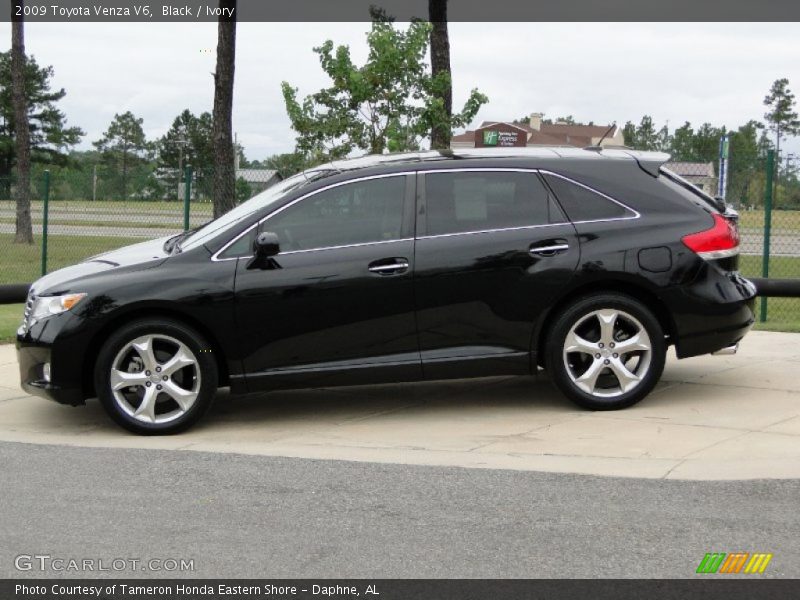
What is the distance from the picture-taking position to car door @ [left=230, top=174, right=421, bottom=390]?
301 inches

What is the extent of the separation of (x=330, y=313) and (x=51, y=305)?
1.78 m

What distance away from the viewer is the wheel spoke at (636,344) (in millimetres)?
7762

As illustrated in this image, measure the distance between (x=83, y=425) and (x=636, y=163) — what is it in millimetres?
4131

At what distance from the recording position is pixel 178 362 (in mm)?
7523

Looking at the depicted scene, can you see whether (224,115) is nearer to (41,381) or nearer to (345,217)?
(345,217)

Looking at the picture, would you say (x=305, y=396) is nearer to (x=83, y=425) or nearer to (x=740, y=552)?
(x=83, y=425)

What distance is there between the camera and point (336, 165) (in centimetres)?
832

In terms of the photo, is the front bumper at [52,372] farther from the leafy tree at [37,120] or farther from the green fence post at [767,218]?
the leafy tree at [37,120]

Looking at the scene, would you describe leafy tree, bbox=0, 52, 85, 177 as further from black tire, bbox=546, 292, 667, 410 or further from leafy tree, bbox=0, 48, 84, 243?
black tire, bbox=546, 292, 667, 410

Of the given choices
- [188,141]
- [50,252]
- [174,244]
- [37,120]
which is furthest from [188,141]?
[174,244]

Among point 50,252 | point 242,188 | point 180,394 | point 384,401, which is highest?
point 242,188

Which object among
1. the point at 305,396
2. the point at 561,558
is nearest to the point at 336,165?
the point at 305,396

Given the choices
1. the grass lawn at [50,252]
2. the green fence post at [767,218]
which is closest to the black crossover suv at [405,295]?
the green fence post at [767,218]
